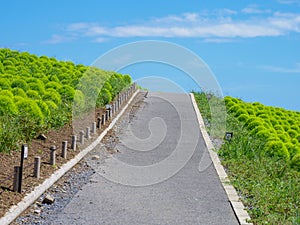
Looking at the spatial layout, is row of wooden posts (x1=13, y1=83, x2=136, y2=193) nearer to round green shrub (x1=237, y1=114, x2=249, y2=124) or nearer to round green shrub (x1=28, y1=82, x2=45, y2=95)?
round green shrub (x1=28, y1=82, x2=45, y2=95)

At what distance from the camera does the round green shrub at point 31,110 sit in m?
14.3

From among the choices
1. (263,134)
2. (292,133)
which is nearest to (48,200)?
(263,134)

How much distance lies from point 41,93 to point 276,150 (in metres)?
7.78

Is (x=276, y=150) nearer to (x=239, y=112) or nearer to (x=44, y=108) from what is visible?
(x=44, y=108)

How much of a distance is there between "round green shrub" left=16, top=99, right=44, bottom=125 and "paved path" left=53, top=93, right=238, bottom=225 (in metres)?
1.69

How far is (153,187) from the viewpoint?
422 inches

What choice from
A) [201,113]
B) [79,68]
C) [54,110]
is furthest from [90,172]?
[79,68]

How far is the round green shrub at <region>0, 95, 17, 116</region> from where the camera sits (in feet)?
47.2

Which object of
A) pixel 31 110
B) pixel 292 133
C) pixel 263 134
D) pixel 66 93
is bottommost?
pixel 292 133

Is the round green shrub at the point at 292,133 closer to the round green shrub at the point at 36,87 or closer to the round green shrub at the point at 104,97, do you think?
the round green shrub at the point at 104,97

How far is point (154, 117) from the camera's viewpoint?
21516 mm

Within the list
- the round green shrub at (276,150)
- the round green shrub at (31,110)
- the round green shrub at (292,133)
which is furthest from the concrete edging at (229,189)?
the round green shrub at (292,133)

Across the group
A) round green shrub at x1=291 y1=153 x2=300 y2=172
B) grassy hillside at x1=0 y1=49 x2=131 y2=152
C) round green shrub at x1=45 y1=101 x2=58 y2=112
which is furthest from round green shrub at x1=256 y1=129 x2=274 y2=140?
round green shrub at x1=45 y1=101 x2=58 y2=112

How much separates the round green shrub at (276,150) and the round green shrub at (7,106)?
7.26 metres
